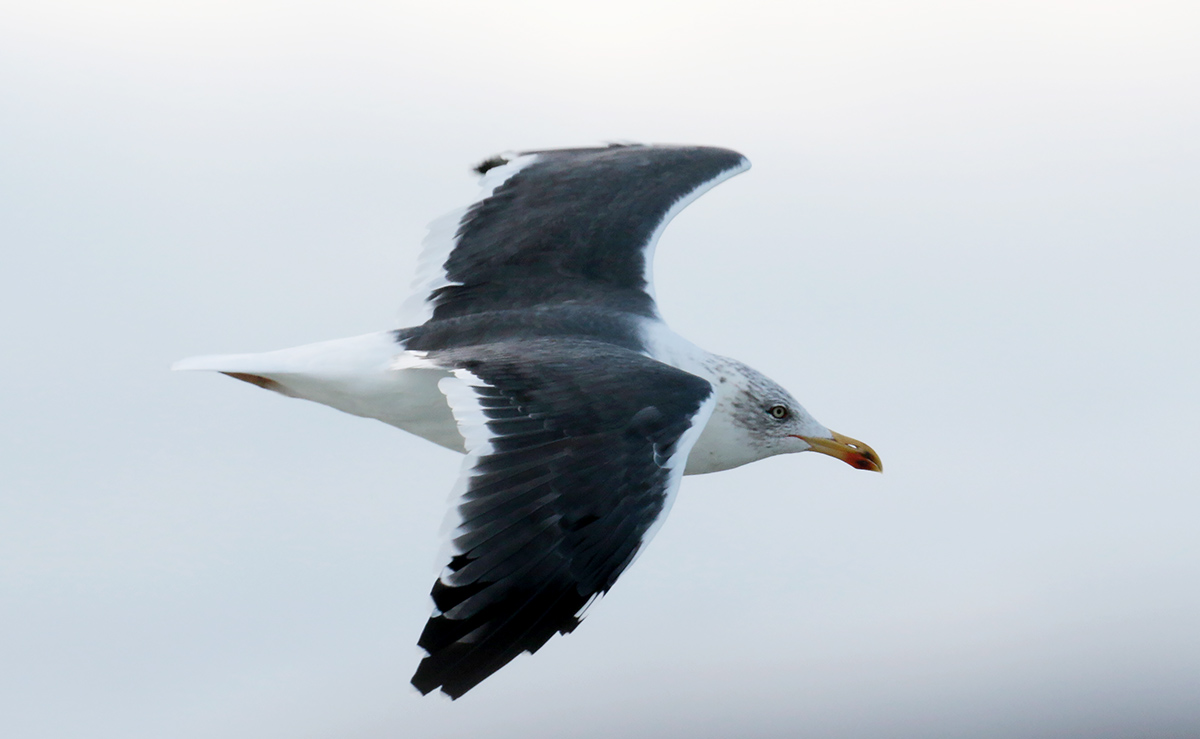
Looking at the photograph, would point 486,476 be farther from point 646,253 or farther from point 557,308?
point 646,253

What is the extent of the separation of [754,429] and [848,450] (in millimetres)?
560

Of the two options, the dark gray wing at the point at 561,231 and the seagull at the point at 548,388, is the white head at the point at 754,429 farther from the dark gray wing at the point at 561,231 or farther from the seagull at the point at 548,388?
the dark gray wing at the point at 561,231

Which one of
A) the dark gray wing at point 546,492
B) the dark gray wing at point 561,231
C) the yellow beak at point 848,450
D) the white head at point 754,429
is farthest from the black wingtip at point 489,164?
the dark gray wing at point 546,492

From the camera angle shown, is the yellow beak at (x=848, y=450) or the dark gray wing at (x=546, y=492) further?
the yellow beak at (x=848, y=450)

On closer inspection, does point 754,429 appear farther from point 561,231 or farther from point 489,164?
point 489,164

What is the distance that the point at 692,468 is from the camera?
642 centimetres

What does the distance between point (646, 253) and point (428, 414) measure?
1646 mm

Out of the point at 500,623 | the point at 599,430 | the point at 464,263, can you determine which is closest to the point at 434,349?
the point at 464,263

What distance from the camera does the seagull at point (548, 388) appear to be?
442cm

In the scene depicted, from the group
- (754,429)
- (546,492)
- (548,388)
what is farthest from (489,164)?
(546,492)

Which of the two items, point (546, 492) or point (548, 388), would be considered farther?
point (548, 388)

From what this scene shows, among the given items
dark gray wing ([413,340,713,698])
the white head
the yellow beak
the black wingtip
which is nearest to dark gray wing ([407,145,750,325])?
the black wingtip

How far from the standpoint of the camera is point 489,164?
7.66 m

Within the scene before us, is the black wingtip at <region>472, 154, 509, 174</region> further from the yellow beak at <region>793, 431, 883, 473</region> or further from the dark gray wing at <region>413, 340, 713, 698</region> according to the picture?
the dark gray wing at <region>413, 340, 713, 698</region>
